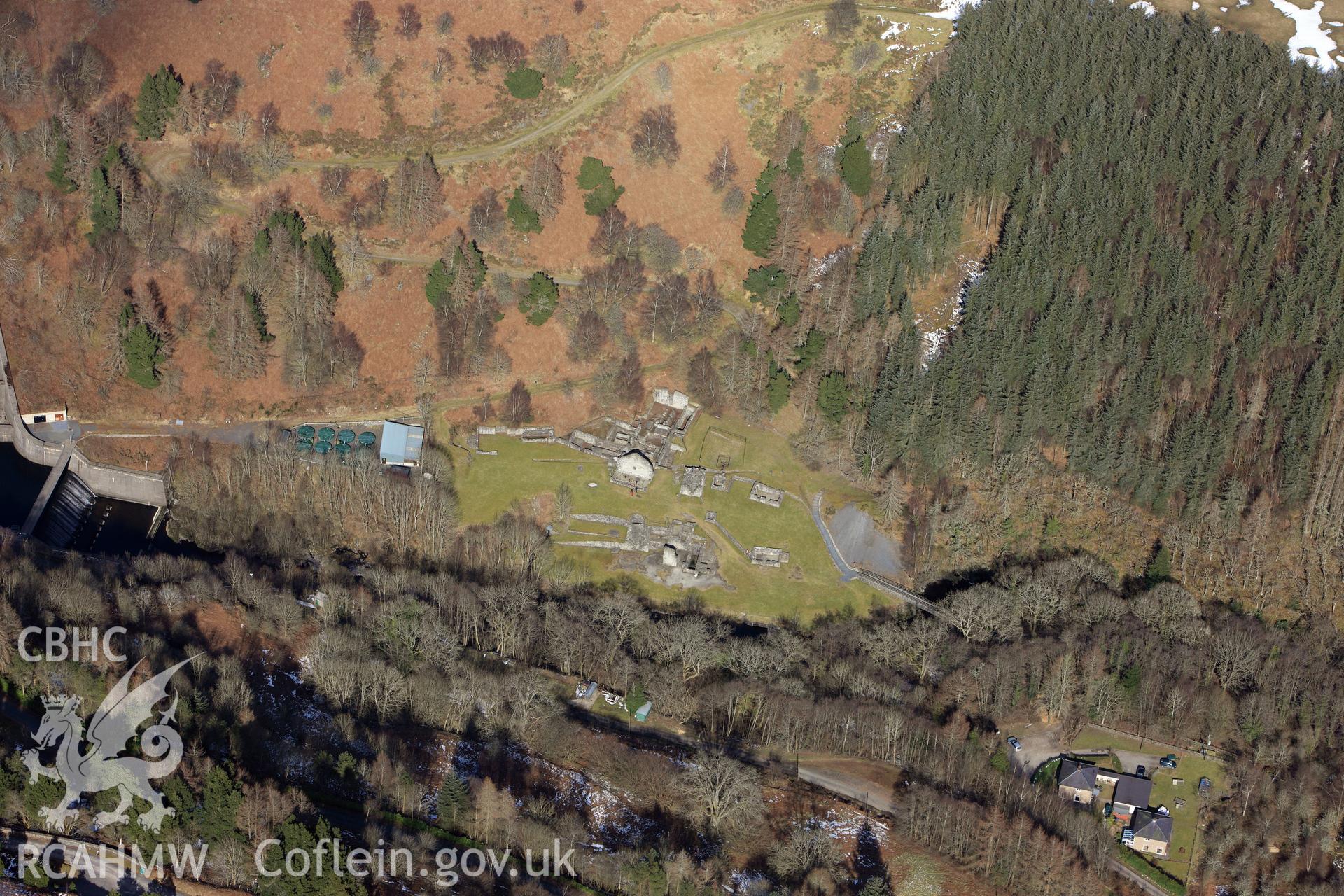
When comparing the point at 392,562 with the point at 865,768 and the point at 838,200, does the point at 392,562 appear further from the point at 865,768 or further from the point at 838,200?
the point at 838,200

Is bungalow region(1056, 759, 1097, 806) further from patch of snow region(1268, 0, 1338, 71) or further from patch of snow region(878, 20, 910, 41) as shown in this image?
patch of snow region(878, 20, 910, 41)

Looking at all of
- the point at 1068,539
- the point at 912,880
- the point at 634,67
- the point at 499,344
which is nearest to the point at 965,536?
the point at 1068,539

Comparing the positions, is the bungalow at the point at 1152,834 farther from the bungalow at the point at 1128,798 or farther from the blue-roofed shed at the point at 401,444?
the blue-roofed shed at the point at 401,444

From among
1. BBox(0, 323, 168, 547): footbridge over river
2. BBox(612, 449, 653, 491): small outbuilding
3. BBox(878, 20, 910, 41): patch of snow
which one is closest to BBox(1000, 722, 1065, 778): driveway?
BBox(612, 449, 653, 491): small outbuilding

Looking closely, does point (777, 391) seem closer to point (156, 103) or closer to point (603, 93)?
point (603, 93)

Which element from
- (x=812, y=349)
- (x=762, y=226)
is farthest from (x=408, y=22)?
(x=812, y=349)

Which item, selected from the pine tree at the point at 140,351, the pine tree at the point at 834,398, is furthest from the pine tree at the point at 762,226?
the pine tree at the point at 140,351
